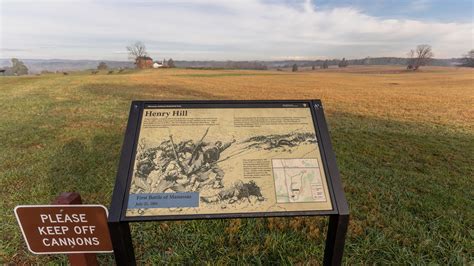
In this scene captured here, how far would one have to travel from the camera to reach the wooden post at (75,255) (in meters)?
2.13

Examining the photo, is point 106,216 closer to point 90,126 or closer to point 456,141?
point 90,126

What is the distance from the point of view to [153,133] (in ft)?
8.45

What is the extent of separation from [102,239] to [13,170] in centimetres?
457

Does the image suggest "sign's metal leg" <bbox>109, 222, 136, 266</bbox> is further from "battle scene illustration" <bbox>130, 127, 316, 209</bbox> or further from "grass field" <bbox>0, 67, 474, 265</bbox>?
"grass field" <bbox>0, 67, 474, 265</bbox>

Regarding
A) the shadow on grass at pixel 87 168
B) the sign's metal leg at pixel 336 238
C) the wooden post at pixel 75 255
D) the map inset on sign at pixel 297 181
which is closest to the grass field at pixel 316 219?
the shadow on grass at pixel 87 168

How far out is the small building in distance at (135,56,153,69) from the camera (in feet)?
221

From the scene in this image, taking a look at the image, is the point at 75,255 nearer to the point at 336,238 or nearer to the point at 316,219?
the point at 336,238

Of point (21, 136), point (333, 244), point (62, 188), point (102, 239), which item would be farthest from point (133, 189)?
point (21, 136)

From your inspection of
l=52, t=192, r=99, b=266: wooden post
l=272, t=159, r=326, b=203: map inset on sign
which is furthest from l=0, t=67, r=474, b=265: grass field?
l=272, t=159, r=326, b=203: map inset on sign

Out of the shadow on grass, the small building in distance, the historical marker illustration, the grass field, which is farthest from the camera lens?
the small building in distance

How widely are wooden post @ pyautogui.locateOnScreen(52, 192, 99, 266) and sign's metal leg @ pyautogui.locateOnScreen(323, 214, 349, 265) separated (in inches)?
78.5

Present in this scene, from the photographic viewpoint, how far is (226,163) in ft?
8.16

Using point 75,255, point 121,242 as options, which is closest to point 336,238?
point 121,242

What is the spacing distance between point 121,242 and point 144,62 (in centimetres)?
7070
